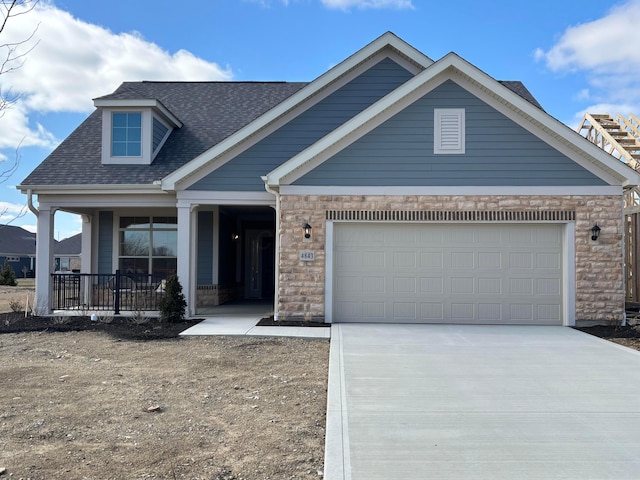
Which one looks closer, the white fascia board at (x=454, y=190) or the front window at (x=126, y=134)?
the white fascia board at (x=454, y=190)

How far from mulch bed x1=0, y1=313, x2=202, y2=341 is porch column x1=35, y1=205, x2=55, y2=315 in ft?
1.39

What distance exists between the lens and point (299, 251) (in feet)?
35.2

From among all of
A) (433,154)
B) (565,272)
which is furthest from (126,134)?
(565,272)

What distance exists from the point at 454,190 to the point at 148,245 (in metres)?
8.85

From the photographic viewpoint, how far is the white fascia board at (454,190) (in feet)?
34.2

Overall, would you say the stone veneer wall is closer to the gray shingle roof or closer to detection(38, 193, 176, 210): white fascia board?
detection(38, 193, 176, 210): white fascia board

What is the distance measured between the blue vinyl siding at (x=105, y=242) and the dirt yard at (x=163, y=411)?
6.09m

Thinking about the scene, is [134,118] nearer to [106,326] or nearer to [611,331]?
[106,326]

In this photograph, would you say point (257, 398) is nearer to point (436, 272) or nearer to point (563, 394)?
point (563, 394)

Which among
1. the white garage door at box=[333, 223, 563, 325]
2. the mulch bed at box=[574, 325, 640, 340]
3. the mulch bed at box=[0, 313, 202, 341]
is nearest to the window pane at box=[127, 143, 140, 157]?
the mulch bed at box=[0, 313, 202, 341]

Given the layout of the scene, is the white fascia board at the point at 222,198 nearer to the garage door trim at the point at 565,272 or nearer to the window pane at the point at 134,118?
the garage door trim at the point at 565,272

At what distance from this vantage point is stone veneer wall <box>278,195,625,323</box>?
34.1ft

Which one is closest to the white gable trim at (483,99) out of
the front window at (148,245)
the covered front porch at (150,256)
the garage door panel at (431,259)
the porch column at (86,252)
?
the covered front porch at (150,256)

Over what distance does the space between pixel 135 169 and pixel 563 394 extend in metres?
10.9
